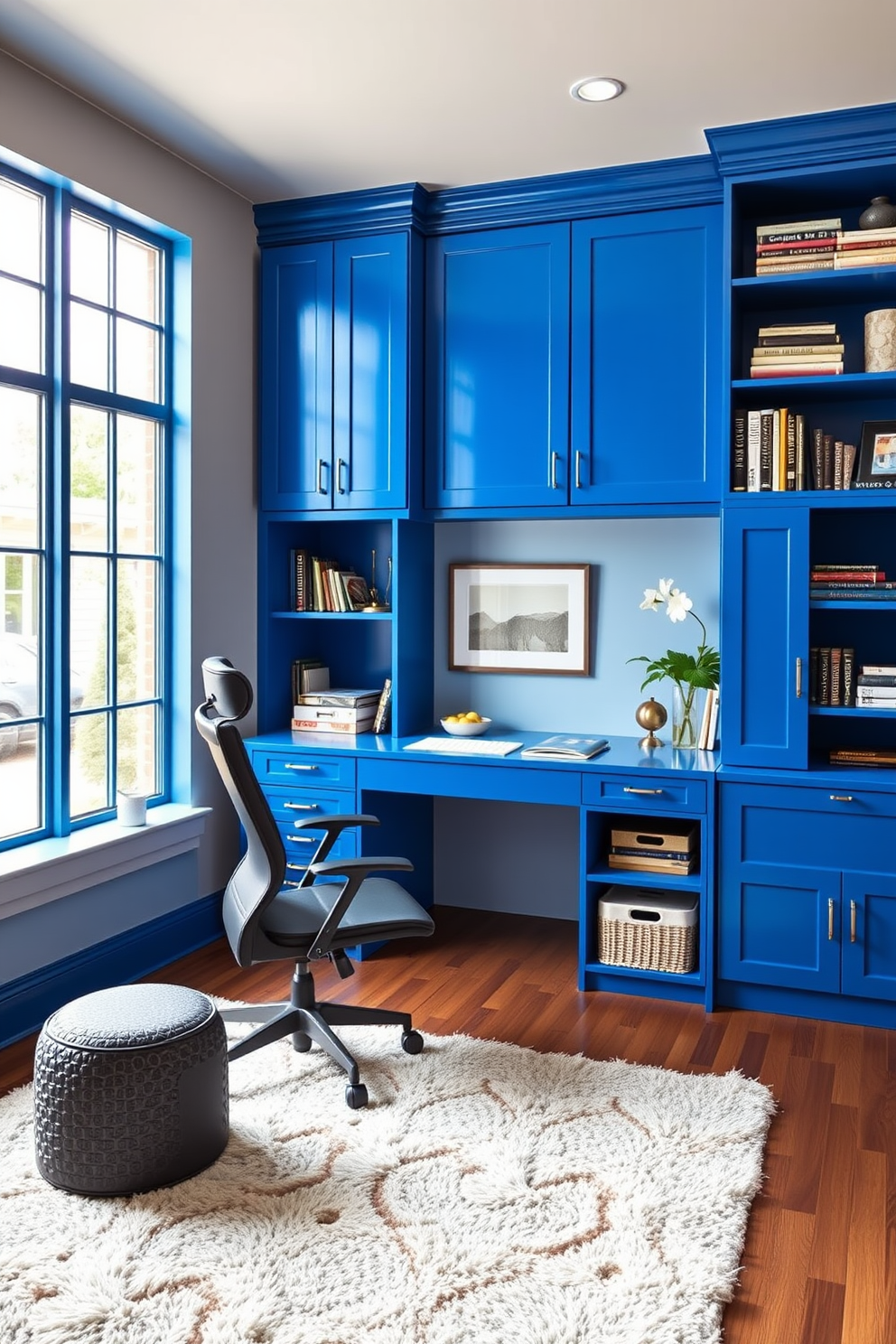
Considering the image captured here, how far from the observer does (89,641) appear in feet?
11.6

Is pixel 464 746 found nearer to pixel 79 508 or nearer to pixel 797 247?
pixel 79 508

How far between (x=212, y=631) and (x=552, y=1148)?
7.37ft

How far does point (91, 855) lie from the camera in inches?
130

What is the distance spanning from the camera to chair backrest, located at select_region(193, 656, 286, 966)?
2656mm

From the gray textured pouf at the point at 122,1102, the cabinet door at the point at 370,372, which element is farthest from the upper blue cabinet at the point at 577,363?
the gray textured pouf at the point at 122,1102

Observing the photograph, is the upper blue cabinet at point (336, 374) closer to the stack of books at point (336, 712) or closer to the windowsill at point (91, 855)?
the stack of books at point (336, 712)

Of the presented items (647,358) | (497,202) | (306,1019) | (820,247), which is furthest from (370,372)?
(306,1019)

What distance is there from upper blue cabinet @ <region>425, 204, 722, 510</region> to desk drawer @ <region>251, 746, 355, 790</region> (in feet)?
3.41

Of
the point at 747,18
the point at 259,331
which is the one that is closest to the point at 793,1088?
the point at 747,18

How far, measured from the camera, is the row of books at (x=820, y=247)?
321 centimetres

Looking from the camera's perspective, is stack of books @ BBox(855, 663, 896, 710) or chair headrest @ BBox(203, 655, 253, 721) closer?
chair headrest @ BBox(203, 655, 253, 721)

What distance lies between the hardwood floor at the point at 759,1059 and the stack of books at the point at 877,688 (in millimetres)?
989

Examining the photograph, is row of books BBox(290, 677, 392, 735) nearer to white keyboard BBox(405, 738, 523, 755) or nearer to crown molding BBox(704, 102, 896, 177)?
white keyboard BBox(405, 738, 523, 755)

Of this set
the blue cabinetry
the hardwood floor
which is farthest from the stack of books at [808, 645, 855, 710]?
the hardwood floor
